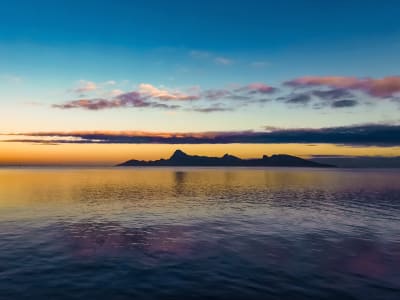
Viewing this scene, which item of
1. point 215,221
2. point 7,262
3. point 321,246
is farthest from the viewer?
point 215,221

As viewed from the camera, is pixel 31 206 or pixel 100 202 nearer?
pixel 31 206

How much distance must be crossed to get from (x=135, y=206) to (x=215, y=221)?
2177 centimetres

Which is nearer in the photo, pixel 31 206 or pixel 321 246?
pixel 321 246

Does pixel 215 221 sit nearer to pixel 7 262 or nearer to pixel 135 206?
pixel 135 206

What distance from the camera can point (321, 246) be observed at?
1299 inches

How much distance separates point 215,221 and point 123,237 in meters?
15.5

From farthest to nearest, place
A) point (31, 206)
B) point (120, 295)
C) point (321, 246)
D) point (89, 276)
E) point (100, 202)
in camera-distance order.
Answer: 1. point (100, 202)
2. point (31, 206)
3. point (321, 246)
4. point (89, 276)
5. point (120, 295)

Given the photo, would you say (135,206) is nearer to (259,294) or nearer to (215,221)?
(215,221)

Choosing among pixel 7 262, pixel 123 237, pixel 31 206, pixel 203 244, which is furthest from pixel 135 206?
pixel 7 262

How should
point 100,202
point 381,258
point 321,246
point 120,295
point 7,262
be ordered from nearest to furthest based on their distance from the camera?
point 120,295 → point 7,262 → point 381,258 → point 321,246 → point 100,202

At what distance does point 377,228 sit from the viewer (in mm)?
42500

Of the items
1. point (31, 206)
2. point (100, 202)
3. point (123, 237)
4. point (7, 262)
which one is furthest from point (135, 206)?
point (7, 262)

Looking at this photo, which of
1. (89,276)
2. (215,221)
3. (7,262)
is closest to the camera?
(89,276)

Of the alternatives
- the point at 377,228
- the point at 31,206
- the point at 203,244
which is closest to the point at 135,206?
the point at 31,206
